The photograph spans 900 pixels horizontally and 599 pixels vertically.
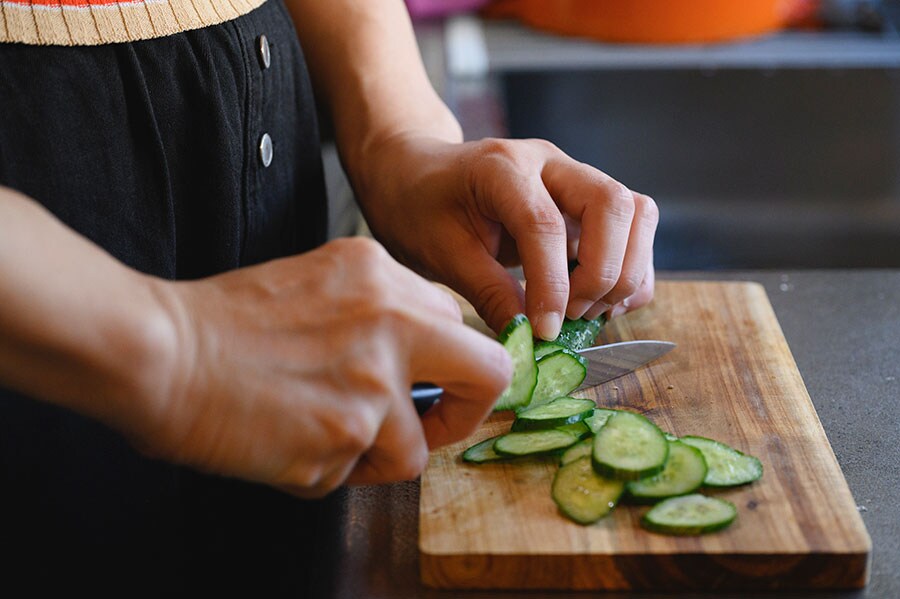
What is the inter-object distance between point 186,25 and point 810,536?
80cm

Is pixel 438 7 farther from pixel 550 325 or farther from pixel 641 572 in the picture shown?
pixel 641 572

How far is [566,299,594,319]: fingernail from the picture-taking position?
1.23 m

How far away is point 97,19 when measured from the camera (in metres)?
0.99

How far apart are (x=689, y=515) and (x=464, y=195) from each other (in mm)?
521

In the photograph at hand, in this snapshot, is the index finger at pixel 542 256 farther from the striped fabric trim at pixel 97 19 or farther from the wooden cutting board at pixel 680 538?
the striped fabric trim at pixel 97 19

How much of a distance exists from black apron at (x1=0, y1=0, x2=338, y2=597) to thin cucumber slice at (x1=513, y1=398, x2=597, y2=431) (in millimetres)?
220

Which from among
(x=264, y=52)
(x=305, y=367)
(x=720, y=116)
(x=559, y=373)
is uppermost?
(x=264, y=52)

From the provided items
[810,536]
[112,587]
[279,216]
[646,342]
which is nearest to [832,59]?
[646,342]

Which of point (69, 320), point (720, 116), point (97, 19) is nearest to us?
point (69, 320)

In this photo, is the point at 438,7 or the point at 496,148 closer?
the point at 496,148

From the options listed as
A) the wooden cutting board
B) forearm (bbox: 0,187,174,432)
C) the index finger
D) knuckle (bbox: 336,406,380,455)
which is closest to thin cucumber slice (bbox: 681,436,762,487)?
the wooden cutting board

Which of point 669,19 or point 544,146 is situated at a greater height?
point 544,146

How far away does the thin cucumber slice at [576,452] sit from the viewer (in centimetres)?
100

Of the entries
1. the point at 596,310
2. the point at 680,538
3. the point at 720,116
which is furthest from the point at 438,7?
the point at 680,538
